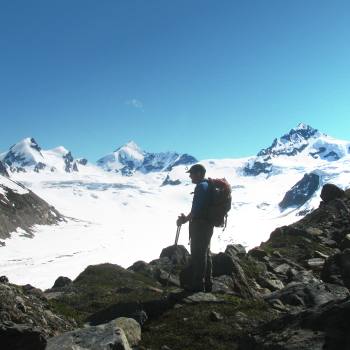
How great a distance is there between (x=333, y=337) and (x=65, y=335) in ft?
15.4

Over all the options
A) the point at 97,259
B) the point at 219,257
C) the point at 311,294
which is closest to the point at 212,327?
the point at 311,294

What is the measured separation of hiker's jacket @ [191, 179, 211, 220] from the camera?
14.0 m

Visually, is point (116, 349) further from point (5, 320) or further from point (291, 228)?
point (291, 228)

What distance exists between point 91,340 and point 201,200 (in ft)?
19.6

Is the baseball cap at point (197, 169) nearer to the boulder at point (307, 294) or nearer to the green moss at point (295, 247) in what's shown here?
A: the boulder at point (307, 294)

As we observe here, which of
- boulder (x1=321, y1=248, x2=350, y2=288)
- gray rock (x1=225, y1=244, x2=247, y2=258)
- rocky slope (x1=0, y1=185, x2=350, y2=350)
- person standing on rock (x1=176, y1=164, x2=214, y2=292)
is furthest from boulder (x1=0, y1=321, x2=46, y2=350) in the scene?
gray rock (x1=225, y1=244, x2=247, y2=258)

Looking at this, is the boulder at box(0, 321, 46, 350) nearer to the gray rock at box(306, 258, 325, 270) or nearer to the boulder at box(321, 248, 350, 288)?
the boulder at box(321, 248, 350, 288)

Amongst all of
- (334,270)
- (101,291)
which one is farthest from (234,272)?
(101,291)

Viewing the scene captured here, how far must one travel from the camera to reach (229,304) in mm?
13125

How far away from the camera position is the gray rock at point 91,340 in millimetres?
8586

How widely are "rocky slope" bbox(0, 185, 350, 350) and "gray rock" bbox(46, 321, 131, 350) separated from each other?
0.05 ft

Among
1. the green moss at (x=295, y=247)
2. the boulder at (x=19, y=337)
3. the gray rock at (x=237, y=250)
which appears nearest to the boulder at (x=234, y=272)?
the gray rock at (x=237, y=250)

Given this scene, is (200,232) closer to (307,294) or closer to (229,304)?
(229,304)

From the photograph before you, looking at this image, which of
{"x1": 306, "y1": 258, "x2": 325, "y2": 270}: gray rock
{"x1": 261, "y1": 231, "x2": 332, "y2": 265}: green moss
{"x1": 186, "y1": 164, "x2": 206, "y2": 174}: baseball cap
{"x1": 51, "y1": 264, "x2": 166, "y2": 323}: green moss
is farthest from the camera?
{"x1": 261, "y1": 231, "x2": 332, "y2": 265}: green moss
